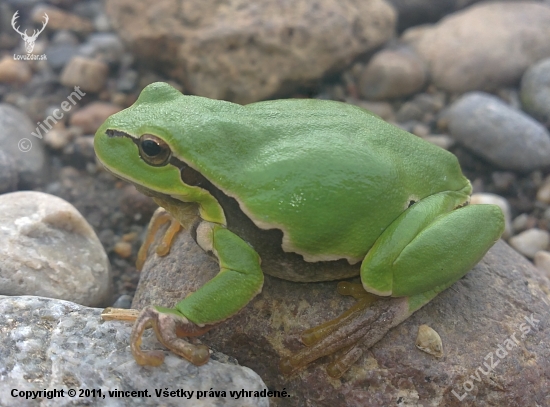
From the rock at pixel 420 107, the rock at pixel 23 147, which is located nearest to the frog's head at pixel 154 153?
the rock at pixel 23 147

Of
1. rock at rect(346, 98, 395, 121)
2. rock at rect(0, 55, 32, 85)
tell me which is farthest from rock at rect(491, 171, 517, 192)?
rock at rect(0, 55, 32, 85)

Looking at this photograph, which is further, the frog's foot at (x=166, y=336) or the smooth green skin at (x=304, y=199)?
the smooth green skin at (x=304, y=199)

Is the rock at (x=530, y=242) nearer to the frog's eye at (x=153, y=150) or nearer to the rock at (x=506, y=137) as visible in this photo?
the rock at (x=506, y=137)

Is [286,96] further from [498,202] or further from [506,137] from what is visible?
[498,202]

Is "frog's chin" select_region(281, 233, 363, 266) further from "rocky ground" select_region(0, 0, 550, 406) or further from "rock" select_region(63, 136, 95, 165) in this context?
"rock" select_region(63, 136, 95, 165)

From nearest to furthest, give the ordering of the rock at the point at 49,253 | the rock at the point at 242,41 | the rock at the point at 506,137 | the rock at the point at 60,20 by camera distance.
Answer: the rock at the point at 49,253 → the rock at the point at 506,137 → the rock at the point at 242,41 → the rock at the point at 60,20

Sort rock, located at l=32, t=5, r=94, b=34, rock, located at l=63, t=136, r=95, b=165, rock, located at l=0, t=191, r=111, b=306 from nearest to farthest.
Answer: rock, located at l=0, t=191, r=111, b=306
rock, located at l=63, t=136, r=95, b=165
rock, located at l=32, t=5, r=94, b=34

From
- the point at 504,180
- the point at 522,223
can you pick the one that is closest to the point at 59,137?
the point at 504,180
